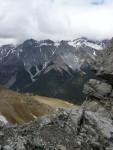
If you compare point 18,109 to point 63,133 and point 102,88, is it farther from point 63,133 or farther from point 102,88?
point 63,133

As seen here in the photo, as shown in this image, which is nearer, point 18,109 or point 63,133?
point 63,133

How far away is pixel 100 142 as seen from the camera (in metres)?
35.2

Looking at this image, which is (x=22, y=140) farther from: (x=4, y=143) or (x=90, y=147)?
(x=90, y=147)

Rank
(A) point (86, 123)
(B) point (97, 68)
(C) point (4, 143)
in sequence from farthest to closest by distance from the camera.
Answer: (B) point (97, 68)
(A) point (86, 123)
(C) point (4, 143)

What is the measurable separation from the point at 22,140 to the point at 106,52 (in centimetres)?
1618

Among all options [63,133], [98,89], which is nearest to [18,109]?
[98,89]

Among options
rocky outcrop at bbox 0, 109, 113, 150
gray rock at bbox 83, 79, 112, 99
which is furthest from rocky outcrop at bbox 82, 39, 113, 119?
rocky outcrop at bbox 0, 109, 113, 150

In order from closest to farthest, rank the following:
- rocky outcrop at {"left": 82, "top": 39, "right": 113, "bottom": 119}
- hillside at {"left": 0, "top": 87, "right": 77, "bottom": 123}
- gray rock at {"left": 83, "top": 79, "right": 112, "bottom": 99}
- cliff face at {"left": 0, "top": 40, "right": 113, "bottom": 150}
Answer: cliff face at {"left": 0, "top": 40, "right": 113, "bottom": 150}, rocky outcrop at {"left": 82, "top": 39, "right": 113, "bottom": 119}, gray rock at {"left": 83, "top": 79, "right": 112, "bottom": 99}, hillside at {"left": 0, "top": 87, "right": 77, "bottom": 123}

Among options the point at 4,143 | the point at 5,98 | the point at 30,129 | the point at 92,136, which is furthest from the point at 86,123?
the point at 5,98

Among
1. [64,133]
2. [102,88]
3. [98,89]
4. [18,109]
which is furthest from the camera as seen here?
[18,109]

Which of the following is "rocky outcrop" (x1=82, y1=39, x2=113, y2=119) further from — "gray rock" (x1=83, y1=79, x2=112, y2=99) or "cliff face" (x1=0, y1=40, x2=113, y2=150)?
"cliff face" (x1=0, y1=40, x2=113, y2=150)

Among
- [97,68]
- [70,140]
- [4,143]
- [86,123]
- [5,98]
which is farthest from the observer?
[5,98]

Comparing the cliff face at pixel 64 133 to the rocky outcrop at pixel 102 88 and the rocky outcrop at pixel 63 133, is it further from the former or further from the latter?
the rocky outcrop at pixel 102 88

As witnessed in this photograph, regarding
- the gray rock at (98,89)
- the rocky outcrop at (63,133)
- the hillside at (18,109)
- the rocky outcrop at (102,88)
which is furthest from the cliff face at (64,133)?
the hillside at (18,109)
